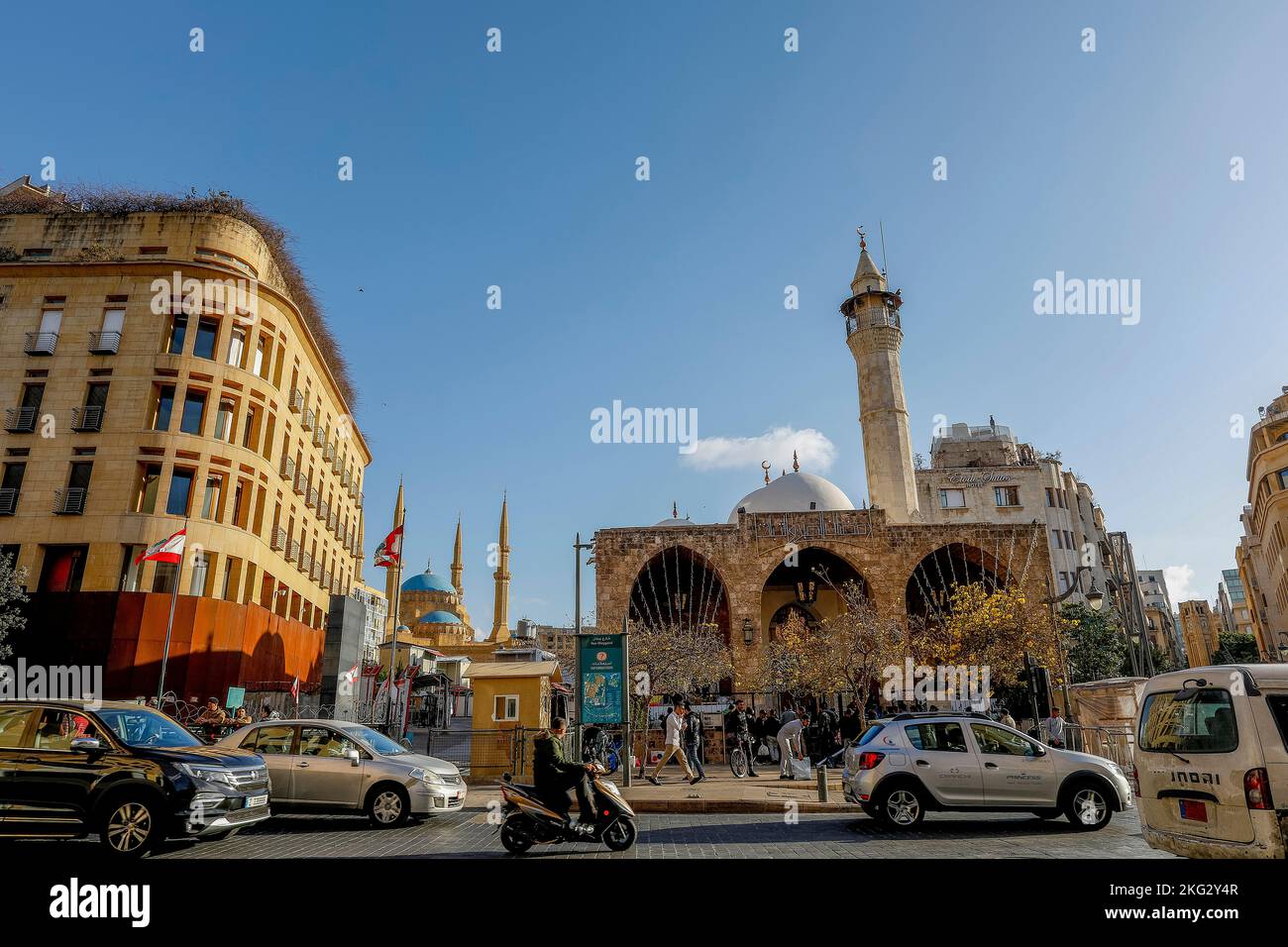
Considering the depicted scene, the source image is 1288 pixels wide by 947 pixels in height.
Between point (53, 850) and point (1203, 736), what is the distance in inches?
436

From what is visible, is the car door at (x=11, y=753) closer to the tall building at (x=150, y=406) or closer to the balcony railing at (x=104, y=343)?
the tall building at (x=150, y=406)

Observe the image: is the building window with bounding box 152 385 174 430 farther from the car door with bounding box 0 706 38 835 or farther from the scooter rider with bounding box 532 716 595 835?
the scooter rider with bounding box 532 716 595 835

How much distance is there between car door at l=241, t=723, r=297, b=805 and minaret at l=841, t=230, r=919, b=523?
34.4 metres

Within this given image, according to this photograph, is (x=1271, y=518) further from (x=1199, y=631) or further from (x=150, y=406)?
(x=150, y=406)

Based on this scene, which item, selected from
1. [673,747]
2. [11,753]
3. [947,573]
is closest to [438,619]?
[947,573]

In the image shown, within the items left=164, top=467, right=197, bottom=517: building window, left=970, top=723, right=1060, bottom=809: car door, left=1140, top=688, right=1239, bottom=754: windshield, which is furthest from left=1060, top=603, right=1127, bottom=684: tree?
left=164, top=467, right=197, bottom=517: building window

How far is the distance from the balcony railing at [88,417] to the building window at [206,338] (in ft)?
10.3

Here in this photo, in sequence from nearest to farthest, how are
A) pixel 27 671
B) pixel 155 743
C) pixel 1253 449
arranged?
pixel 155 743 → pixel 27 671 → pixel 1253 449

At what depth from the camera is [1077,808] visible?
31.4ft

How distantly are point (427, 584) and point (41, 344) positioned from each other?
193 feet

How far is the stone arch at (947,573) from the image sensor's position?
119ft

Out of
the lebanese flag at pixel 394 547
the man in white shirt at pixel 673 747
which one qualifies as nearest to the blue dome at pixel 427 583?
the lebanese flag at pixel 394 547
